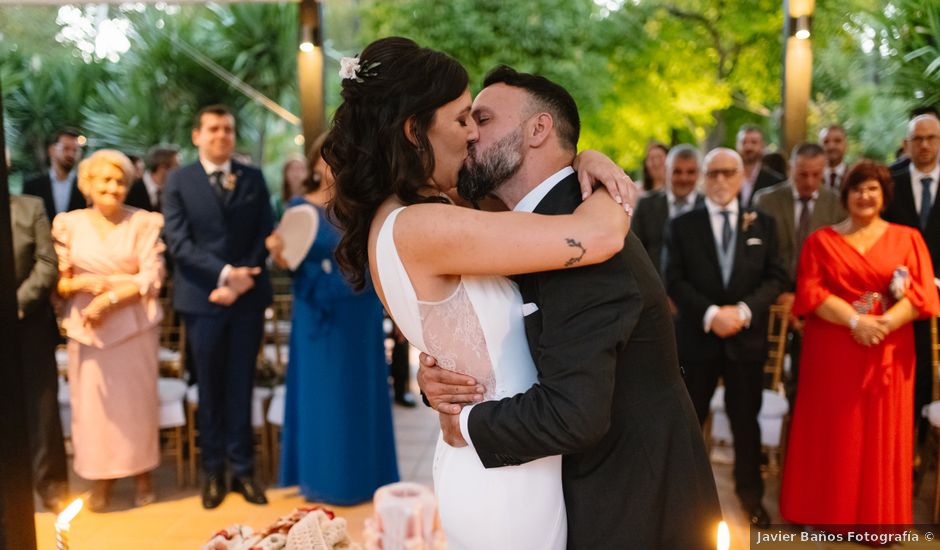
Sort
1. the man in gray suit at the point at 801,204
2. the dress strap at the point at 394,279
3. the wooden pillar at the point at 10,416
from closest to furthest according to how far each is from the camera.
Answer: the dress strap at the point at 394,279
the wooden pillar at the point at 10,416
the man in gray suit at the point at 801,204

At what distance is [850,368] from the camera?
3.82m

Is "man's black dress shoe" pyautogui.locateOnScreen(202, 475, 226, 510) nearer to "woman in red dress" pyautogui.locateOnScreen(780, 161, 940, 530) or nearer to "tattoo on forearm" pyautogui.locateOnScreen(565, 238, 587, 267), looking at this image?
"woman in red dress" pyautogui.locateOnScreen(780, 161, 940, 530)

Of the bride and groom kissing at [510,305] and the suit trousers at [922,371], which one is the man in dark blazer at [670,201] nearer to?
the suit trousers at [922,371]

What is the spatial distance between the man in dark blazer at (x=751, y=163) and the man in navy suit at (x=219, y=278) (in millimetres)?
3798

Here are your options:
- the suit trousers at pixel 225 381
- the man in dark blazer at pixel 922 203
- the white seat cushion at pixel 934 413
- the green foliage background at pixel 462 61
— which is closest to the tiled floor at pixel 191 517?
the suit trousers at pixel 225 381

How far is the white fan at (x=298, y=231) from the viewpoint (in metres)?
4.12

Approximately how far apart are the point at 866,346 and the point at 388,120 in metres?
3.01

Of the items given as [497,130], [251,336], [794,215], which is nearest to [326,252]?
[251,336]

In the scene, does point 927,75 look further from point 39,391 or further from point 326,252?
point 39,391

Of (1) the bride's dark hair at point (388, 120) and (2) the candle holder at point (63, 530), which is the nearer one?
(2) the candle holder at point (63, 530)

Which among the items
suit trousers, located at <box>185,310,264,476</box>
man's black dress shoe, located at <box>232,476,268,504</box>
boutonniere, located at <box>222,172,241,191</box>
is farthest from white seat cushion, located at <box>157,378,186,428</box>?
boutonniere, located at <box>222,172,241,191</box>

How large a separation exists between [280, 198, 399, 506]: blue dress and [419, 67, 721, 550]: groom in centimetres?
259

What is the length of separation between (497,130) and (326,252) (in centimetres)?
259

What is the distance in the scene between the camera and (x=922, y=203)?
4.56 m
